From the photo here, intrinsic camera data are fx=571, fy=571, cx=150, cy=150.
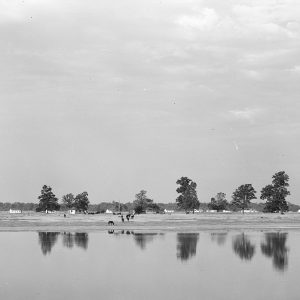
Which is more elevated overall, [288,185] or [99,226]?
[288,185]

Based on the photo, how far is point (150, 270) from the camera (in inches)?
1486

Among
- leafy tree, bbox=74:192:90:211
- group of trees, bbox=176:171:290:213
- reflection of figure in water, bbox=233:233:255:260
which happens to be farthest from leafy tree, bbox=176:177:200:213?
reflection of figure in water, bbox=233:233:255:260

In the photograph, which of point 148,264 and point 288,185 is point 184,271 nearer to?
point 148,264

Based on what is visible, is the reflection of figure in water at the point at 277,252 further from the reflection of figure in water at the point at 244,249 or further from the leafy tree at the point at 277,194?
the leafy tree at the point at 277,194

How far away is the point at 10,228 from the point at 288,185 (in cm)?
9218

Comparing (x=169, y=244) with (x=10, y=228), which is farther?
(x=10, y=228)

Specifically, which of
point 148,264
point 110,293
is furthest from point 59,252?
point 110,293

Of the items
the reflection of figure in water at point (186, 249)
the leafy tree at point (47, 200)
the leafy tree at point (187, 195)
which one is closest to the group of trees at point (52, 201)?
the leafy tree at point (47, 200)

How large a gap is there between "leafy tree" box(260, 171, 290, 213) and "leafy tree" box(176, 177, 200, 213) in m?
18.7

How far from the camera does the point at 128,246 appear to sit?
54219 mm

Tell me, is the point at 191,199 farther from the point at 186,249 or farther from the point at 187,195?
the point at 186,249

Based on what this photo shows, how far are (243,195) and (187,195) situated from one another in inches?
825

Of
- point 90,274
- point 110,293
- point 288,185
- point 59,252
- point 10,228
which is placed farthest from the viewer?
point 288,185

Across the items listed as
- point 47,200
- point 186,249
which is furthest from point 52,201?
point 186,249
